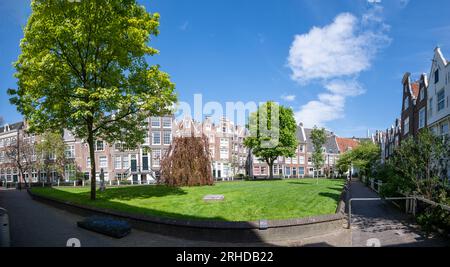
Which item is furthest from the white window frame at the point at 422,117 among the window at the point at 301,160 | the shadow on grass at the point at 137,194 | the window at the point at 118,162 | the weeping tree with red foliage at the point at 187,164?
the window at the point at 118,162

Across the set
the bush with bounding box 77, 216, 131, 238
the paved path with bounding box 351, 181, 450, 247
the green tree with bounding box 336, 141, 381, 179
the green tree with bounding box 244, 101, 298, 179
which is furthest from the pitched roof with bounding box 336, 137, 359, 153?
the bush with bounding box 77, 216, 131, 238

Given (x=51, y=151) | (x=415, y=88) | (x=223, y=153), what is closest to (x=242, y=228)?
(x=415, y=88)

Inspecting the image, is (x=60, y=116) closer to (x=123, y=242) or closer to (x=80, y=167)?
(x=123, y=242)

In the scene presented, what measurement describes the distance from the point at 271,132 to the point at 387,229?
39.1 meters

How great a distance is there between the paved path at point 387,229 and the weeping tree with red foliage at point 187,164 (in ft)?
49.8

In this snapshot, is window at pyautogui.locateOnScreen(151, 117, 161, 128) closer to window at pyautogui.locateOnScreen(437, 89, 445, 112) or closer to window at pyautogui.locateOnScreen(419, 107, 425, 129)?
window at pyautogui.locateOnScreen(419, 107, 425, 129)

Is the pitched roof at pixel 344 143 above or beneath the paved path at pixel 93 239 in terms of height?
above

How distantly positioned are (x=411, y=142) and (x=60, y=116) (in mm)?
18361

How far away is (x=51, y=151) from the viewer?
4559 cm

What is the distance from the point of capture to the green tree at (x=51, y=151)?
4441 cm

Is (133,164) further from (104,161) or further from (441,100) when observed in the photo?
(441,100)

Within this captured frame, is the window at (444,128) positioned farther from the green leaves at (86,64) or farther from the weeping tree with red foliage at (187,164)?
the green leaves at (86,64)
